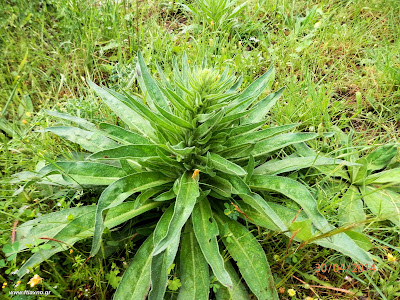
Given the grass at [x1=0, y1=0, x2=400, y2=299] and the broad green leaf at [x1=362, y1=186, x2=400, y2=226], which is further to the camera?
the broad green leaf at [x1=362, y1=186, x2=400, y2=226]

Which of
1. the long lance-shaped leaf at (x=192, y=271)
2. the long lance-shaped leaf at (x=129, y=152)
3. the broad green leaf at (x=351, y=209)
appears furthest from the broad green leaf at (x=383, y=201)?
the long lance-shaped leaf at (x=129, y=152)

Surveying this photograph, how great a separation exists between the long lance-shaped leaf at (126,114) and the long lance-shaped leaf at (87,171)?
1.00 feet

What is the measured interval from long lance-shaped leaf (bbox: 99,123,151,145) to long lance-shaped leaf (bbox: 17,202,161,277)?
386 mm

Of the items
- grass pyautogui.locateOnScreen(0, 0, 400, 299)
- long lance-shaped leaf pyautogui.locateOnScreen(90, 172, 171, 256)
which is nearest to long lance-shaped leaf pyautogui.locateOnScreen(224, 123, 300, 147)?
long lance-shaped leaf pyautogui.locateOnScreen(90, 172, 171, 256)

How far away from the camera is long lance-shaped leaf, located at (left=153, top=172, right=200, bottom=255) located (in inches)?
54.8

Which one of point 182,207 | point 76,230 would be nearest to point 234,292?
point 182,207

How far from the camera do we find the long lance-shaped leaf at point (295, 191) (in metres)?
1.61

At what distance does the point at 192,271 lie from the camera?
1.70 meters

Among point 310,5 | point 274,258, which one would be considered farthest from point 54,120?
point 310,5

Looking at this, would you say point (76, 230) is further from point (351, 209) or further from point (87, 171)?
point (351, 209)

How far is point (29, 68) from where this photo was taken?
113 inches

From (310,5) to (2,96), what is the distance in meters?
3.43

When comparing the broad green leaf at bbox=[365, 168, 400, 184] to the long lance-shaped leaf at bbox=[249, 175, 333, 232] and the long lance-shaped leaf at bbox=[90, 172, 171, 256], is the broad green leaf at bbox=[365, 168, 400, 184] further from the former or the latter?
the long lance-shaped leaf at bbox=[90, 172, 171, 256]

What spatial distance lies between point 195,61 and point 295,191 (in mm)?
1043
